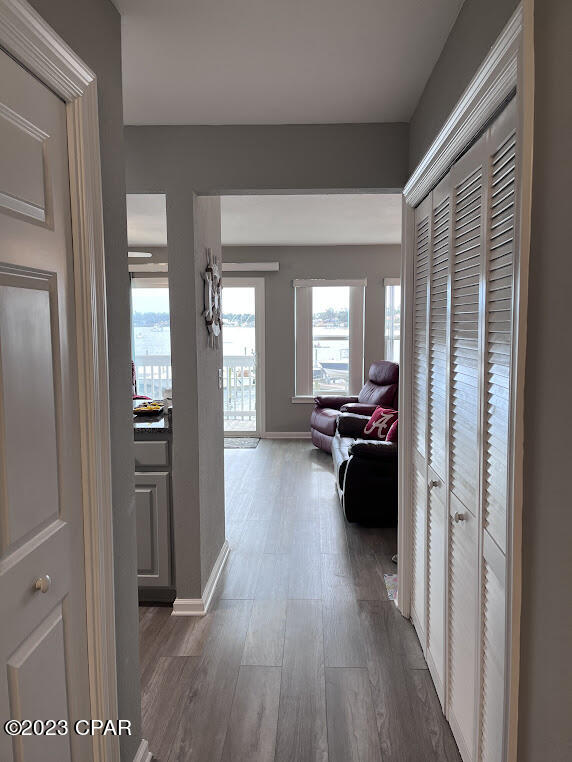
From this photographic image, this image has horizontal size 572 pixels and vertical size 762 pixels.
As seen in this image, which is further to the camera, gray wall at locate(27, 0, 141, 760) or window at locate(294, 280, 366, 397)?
window at locate(294, 280, 366, 397)

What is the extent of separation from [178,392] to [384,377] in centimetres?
383

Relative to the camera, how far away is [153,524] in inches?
119

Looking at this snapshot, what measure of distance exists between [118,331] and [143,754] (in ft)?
4.62

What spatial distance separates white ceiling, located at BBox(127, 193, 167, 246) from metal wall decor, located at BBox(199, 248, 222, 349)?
0.86 m

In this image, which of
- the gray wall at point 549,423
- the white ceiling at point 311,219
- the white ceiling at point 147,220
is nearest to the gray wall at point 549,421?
the gray wall at point 549,423

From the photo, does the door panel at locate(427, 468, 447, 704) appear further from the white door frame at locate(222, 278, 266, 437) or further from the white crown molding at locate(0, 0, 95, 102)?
the white door frame at locate(222, 278, 266, 437)

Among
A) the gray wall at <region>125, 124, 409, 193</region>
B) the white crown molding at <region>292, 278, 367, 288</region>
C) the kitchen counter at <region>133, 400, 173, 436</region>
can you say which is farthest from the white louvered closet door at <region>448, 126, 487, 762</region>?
the white crown molding at <region>292, 278, 367, 288</region>

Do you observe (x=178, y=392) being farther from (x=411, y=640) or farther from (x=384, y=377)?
(x=384, y=377)

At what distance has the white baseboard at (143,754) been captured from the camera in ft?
6.12

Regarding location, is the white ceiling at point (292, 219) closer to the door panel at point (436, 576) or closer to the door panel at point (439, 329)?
the door panel at point (439, 329)

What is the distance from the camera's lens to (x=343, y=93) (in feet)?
7.79

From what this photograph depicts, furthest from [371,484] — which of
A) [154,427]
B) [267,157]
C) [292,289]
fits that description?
[292,289]

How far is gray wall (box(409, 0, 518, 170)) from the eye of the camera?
1.45 meters

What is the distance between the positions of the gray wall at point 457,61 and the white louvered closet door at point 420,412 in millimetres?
311
